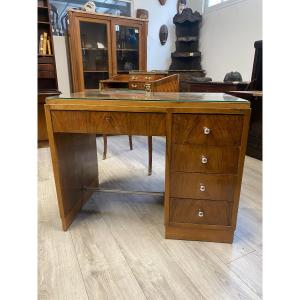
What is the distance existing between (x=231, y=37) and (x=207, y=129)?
117 inches

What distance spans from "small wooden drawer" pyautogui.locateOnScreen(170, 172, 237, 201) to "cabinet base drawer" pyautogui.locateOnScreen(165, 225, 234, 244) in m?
0.20

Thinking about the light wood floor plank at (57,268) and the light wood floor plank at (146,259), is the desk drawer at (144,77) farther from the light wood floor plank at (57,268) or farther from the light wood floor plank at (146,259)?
the light wood floor plank at (57,268)

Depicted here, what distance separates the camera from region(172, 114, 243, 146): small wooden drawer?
1.05 m

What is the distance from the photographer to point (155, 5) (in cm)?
378

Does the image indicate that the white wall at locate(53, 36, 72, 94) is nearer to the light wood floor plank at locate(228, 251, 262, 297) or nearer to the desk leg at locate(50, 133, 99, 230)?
the desk leg at locate(50, 133, 99, 230)

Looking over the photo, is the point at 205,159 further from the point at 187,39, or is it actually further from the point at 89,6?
the point at 187,39

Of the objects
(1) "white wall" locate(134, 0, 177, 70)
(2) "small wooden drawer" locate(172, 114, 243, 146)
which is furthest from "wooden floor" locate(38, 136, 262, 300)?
(1) "white wall" locate(134, 0, 177, 70)

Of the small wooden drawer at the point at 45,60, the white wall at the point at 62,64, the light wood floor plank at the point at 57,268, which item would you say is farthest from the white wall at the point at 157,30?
the light wood floor plank at the point at 57,268

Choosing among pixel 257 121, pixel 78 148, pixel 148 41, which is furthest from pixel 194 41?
pixel 78 148

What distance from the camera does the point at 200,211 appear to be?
1.20m

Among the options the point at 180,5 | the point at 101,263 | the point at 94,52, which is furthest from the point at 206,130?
the point at 180,5

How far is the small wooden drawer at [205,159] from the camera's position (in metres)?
1.10
